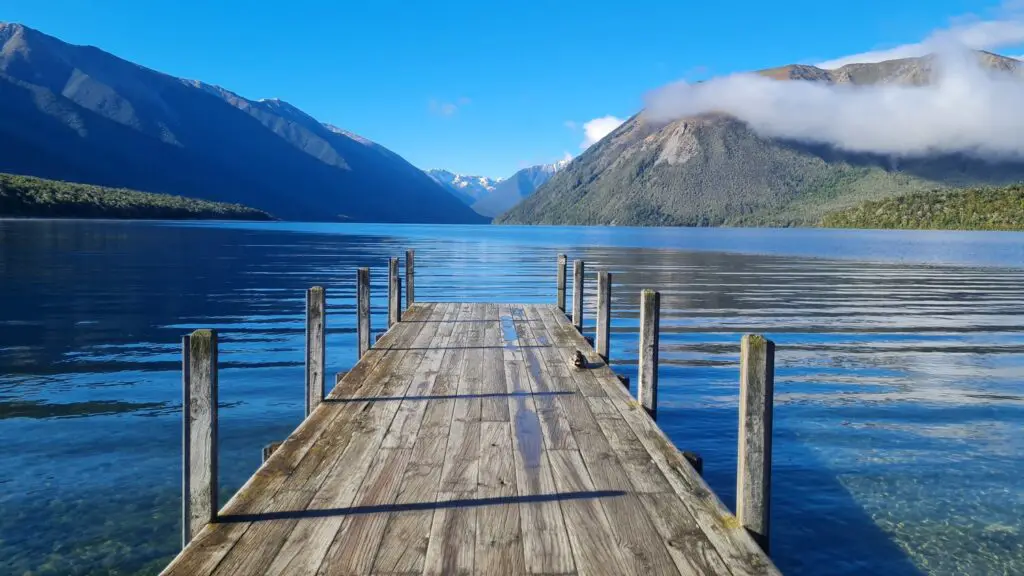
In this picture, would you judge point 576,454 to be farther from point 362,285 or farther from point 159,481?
point 362,285

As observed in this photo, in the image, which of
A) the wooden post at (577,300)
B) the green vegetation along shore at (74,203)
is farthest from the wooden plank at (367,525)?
the green vegetation along shore at (74,203)

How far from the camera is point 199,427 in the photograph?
4.90 m

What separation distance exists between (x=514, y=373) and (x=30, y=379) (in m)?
9.12

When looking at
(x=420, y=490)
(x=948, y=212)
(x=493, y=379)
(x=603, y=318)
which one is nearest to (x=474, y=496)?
(x=420, y=490)

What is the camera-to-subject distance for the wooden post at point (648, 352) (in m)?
8.69

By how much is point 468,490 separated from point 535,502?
0.53 meters

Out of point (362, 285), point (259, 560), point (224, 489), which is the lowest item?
point (224, 489)

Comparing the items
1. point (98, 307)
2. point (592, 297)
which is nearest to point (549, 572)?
point (98, 307)

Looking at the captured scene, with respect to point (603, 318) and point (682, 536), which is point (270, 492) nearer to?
point (682, 536)

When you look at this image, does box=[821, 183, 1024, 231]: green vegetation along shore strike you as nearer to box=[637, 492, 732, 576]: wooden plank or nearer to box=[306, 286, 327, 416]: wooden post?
box=[306, 286, 327, 416]: wooden post

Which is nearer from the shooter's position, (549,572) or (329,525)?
(549,572)

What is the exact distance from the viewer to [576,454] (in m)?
6.20

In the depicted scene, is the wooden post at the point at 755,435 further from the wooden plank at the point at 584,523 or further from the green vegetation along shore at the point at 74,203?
the green vegetation along shore at the point at 74,203

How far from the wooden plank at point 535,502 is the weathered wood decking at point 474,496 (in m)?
0.01
